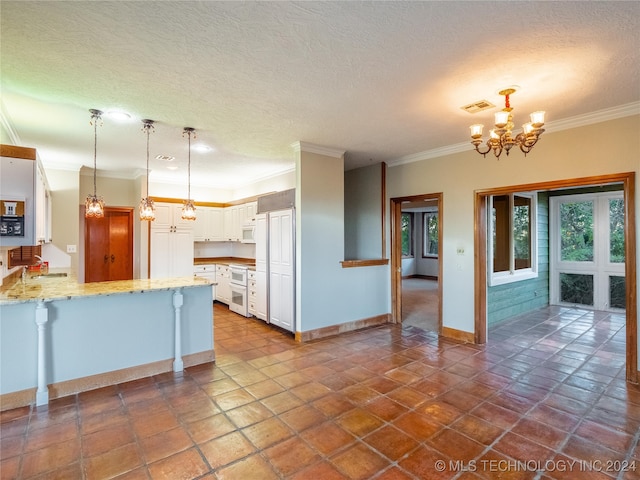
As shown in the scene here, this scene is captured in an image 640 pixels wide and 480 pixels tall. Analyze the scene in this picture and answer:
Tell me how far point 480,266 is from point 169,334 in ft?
12.8

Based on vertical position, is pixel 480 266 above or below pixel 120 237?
below

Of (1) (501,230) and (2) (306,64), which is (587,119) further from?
(2) (306,64)

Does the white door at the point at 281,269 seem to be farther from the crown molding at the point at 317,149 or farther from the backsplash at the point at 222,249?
the backsplash at the point at 222,249

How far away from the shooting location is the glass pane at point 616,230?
5.81 m

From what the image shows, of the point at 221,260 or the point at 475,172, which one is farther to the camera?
the point at 221,260

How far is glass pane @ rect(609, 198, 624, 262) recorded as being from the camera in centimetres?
581

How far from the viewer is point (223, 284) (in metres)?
6.73

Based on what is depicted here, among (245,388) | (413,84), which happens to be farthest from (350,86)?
(245,388)

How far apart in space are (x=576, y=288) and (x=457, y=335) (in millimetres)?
3603

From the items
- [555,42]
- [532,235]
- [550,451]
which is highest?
[555,42]

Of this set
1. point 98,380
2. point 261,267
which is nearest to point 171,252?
point 261,267

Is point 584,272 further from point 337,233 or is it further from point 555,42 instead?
point 555,42

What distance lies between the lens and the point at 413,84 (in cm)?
270

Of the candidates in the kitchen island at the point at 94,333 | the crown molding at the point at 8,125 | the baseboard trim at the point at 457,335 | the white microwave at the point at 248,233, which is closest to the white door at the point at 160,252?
the white microwave at the point at 248,233
